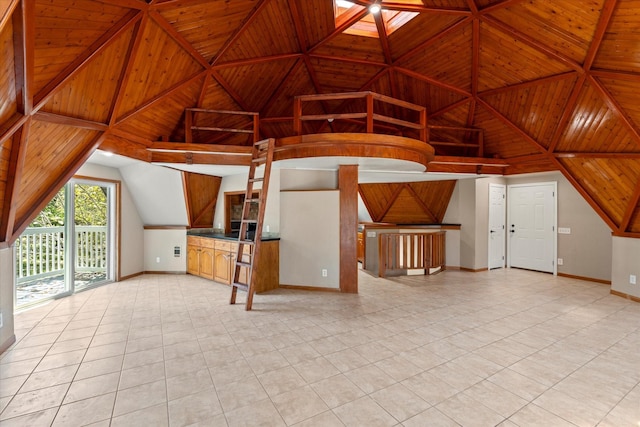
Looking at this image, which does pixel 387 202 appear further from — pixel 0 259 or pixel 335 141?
pixel 0 259

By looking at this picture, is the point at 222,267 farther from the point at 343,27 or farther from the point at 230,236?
the point at 343,27

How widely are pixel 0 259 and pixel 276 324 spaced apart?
302 cm

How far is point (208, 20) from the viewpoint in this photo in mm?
3965

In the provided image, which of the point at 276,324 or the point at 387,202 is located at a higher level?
the point at 387,202

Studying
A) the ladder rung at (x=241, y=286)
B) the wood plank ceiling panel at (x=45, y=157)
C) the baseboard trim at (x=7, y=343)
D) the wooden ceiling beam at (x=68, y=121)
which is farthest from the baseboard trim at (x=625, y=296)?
the baseboard trim at (x=7, y=343)

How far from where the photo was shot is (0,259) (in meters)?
3.17

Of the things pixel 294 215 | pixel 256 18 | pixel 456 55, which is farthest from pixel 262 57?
pixel 456 55

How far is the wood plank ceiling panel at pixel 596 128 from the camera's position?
Result: 14.8ft

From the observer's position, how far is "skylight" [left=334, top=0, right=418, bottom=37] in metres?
5.04

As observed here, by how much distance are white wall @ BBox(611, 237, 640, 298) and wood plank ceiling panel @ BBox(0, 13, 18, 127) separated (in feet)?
26.6

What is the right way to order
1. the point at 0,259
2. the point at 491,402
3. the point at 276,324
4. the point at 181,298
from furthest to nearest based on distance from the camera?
the point at 181,298, the point at 276,324, the point at 0,259, the point at 491,402

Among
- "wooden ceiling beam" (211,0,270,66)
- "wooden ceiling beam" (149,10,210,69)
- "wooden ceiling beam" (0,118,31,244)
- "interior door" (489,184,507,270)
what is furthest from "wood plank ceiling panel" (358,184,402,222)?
"wooden ceiling beam" (0,118,31,244)

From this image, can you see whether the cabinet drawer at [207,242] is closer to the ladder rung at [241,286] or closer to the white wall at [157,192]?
the white wall at [157,192]

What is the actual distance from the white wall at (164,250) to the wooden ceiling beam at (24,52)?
15.0 ft
